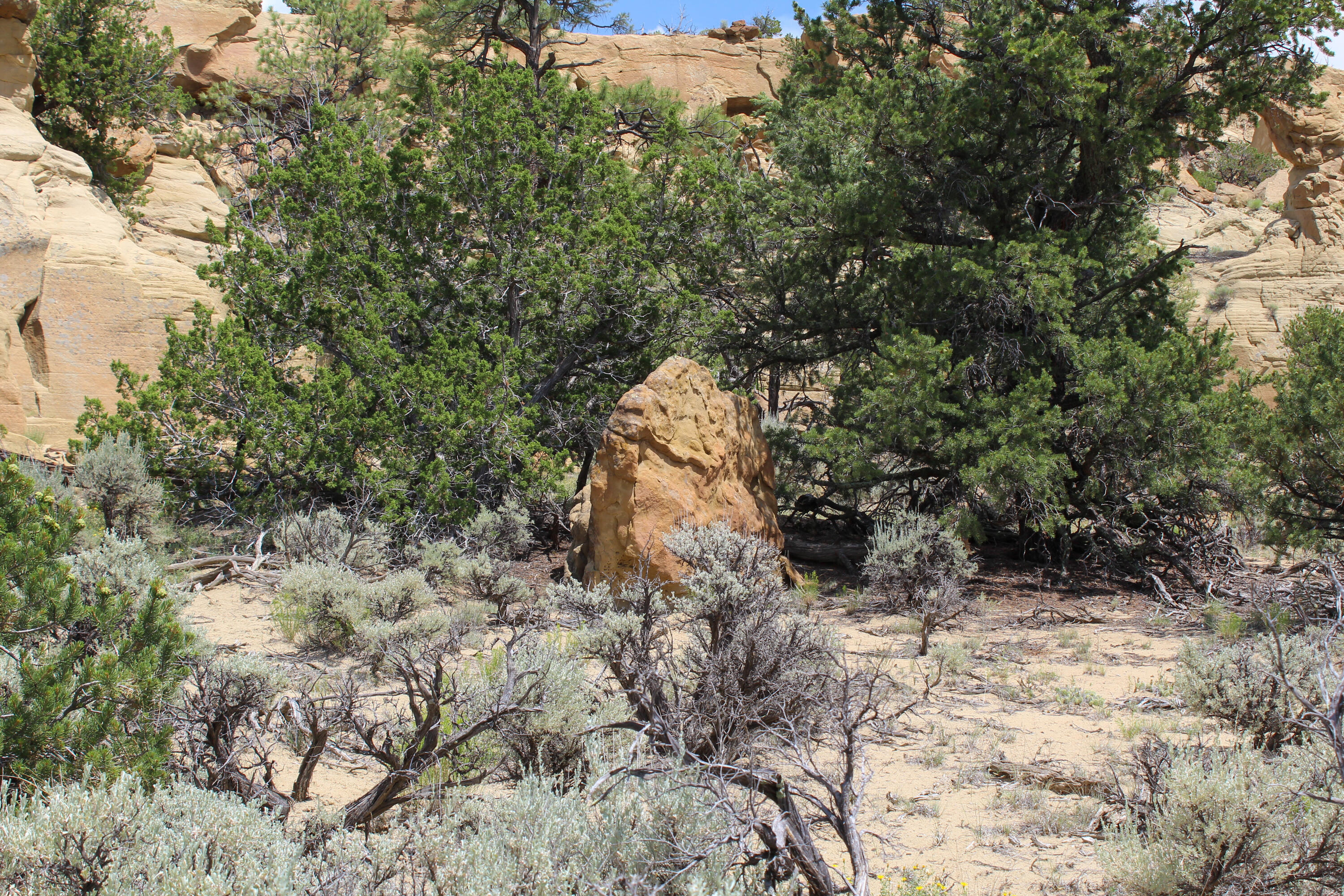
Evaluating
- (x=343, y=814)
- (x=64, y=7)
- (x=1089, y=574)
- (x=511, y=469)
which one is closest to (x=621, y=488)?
(x=511, y=469)

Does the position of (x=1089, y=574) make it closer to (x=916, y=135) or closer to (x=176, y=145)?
(x=916, y=135)

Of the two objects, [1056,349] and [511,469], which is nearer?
[1056,349]

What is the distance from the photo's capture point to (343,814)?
325 centimetres

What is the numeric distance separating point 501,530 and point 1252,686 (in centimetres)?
667

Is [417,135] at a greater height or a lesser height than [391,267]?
greater

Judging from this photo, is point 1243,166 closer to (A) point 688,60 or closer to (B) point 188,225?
(A) point 688,60

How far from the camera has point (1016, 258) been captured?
8547 mm

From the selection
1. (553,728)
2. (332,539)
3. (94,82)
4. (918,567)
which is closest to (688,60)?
(94,82)

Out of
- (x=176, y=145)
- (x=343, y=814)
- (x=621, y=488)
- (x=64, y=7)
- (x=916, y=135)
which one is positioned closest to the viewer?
(x=343, y=814)

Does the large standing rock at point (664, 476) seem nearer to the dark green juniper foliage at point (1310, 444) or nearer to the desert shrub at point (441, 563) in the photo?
the desert shrub at point (441, 563)

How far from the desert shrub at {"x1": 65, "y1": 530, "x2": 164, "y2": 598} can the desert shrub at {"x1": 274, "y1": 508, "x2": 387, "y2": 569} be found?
168 cm

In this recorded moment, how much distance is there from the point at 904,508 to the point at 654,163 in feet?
19.0

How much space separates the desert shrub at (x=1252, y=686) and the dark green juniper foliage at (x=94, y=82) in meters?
19.0

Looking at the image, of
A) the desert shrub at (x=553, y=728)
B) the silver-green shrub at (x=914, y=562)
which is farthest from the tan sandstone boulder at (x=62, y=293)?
the silver-green shrub at (x=914, y=562)
